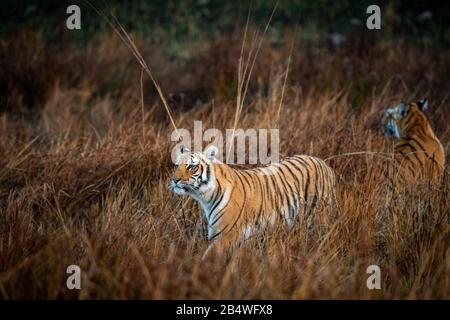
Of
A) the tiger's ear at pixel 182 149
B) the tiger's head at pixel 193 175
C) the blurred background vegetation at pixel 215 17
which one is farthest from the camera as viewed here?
the blurred background vegetation at pixel 215 17

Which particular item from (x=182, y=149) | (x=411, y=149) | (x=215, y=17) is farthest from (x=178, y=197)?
(x=215, y=17)

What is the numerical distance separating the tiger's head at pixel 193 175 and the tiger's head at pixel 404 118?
1.92 m

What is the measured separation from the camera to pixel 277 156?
174 inches

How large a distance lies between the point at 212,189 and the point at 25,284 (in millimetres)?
1245

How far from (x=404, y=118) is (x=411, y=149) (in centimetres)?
39

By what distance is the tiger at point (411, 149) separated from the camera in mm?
3975

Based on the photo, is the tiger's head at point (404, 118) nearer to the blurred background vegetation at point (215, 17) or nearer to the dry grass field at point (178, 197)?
the dry grass field at point (178, 197)

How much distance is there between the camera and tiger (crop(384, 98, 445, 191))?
3.97m

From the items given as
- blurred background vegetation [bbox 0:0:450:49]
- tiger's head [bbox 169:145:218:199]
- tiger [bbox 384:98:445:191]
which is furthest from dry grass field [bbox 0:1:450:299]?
blurred background vegetation [bbox 0:0:450:49]

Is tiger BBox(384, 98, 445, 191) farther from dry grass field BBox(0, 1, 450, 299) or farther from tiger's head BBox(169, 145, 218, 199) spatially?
tiger's head BBox(169, 145, 218, 199)

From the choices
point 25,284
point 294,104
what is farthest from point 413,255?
point 294,104

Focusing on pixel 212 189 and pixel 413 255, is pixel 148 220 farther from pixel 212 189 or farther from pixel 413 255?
pixel 413 255

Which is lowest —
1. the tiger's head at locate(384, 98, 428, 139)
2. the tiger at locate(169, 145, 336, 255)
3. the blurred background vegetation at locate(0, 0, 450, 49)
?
the tiger at locate(169, 145, 336, 255)

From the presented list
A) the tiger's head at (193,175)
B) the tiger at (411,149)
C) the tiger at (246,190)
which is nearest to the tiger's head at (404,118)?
the tiger at (411,149)
